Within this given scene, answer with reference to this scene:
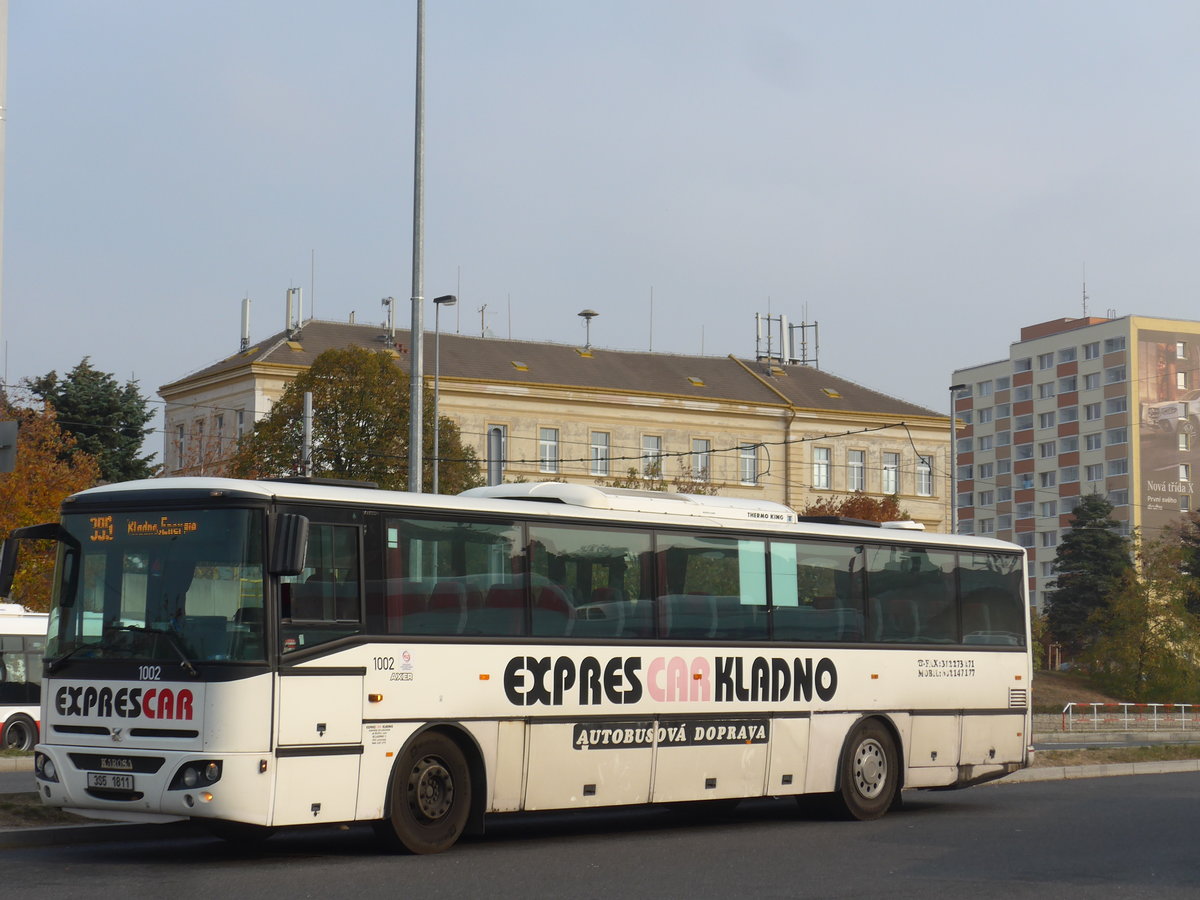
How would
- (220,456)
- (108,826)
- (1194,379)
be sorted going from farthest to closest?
1. (1194,379)
2. (220,456)
3. (108,826)

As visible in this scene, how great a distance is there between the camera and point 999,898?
39.2 feet

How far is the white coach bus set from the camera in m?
13.4

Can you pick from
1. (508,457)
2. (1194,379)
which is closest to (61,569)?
(508,457)

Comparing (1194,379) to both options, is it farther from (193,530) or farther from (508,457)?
(193,530)

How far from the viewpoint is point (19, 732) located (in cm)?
3294

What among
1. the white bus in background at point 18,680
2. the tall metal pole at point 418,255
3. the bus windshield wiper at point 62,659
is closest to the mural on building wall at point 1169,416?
the white bus in background at point 18,680

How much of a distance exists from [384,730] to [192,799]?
1637 millimetres

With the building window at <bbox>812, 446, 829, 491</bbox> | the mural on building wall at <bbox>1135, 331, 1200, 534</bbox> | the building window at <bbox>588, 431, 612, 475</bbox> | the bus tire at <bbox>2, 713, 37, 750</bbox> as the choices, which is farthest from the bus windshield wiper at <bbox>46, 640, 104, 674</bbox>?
the mural on building wall at <bbox>1135, 331, 1200, 534</bbox>

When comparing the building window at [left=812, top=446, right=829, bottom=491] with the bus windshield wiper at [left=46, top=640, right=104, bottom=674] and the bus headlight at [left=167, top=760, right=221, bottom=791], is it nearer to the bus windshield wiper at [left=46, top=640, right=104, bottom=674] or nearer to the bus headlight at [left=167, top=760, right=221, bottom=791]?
the bus windshield wiper at [left=46, top=640, right=104, bottom=674]

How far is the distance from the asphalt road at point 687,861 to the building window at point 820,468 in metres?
78.3

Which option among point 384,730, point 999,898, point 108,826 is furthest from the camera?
point 108,826

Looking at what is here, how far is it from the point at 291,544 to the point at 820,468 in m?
85.5

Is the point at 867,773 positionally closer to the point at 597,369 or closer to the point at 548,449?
the point at 548,449

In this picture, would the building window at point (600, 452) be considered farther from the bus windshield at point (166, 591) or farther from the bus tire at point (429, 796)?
the bus windshield at point (166, 591)
